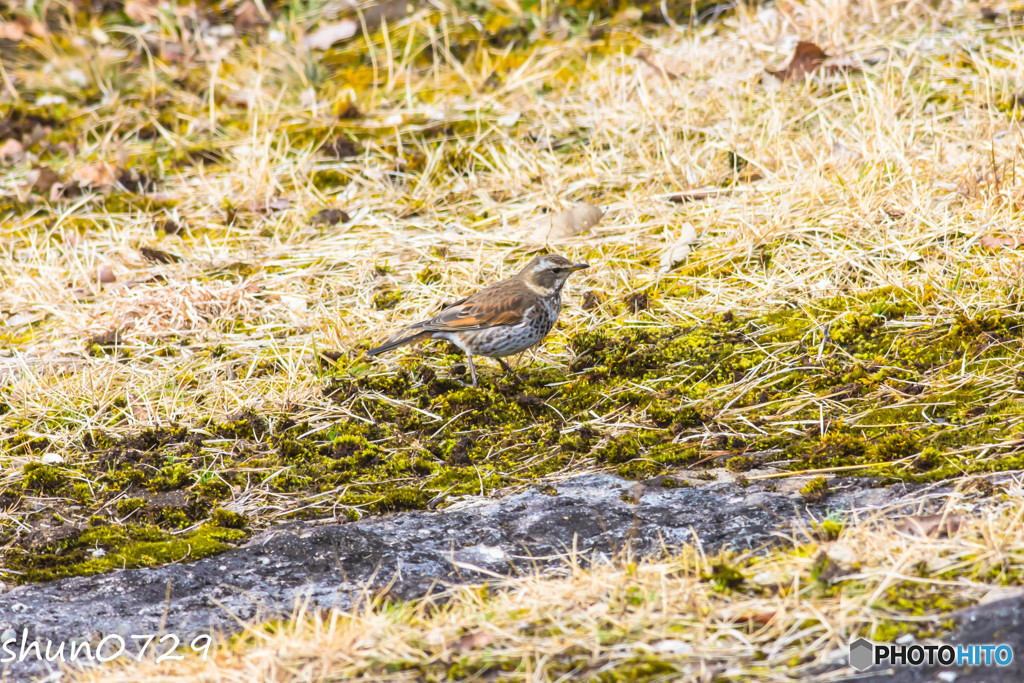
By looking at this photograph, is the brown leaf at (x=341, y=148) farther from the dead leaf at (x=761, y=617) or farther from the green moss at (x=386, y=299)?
the dead leaf at (x=761, y=617)

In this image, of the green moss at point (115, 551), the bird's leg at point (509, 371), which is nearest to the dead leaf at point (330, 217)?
the bird's leg at point (509, 371)

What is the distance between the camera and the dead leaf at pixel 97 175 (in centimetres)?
784

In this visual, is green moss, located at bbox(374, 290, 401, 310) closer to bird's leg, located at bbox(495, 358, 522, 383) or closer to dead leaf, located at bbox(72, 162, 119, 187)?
bird's leg, located at bbox(495, 358, 522, 383)

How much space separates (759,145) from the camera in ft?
22.5

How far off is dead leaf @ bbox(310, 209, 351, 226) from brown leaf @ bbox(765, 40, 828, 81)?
3.77m

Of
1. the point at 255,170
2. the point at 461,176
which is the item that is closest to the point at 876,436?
the point at 461,176

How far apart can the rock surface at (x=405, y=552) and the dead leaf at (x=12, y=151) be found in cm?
616

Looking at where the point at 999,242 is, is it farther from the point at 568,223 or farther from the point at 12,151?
the point at 12,151

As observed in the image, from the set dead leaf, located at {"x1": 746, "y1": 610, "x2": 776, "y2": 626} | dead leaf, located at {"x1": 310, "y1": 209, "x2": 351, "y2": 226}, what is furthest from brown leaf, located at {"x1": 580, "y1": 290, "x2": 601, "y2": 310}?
Answer: dead leaf, located at {"x1": 746, "y1": 610, "x2": 776, "y2": 626}

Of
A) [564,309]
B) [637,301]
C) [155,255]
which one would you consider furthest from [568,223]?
[155,255]

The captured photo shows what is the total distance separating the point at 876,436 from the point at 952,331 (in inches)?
Answer: 41.2

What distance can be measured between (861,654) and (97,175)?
7.33m

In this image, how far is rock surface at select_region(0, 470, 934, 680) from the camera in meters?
3.46

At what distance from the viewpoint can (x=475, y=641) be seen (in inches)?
115
